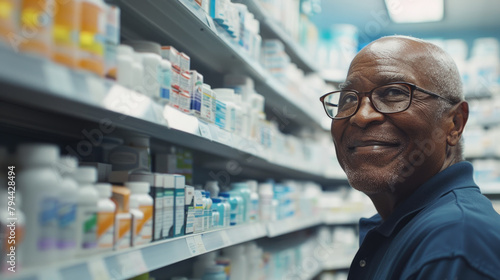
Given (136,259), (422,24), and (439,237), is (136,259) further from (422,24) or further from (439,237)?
(422,24)

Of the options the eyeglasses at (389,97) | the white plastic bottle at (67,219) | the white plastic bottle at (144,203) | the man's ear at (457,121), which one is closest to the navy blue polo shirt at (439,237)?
the man's ear at (457,121)

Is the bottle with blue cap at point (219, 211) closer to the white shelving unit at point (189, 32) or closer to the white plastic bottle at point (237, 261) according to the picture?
the white plastic bottle at point (237, 261)

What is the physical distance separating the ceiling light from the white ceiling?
3.4 inches

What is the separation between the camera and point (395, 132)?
5.03ft

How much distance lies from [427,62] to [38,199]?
1228 mm

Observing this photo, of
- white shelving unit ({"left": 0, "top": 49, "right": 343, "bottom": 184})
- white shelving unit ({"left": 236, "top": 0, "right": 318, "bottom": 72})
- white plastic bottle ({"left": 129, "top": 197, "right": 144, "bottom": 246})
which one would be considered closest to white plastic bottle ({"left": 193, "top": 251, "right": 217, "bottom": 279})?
white shelving unit ({"left": 0, "top": 49, "right": 343, "bottom": 184})

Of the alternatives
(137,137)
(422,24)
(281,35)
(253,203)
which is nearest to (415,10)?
(422,24)

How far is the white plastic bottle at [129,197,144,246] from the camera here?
1269 millimetres

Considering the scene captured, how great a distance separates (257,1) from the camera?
2.76 metres

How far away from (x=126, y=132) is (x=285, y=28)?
7.05 feet

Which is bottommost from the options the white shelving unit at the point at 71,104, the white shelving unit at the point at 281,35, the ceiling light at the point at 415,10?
the white shelving unit at the point at 71,104

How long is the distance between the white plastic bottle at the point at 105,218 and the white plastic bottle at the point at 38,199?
0.16 metres

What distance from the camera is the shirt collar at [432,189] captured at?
1439mm

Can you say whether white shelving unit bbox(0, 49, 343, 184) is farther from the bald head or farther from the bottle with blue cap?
the bald head
